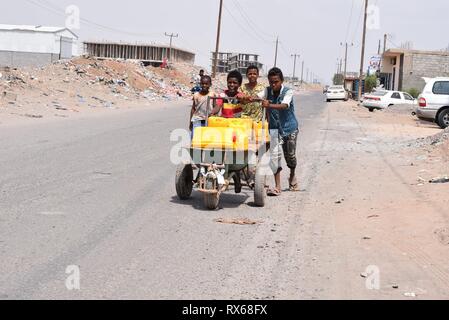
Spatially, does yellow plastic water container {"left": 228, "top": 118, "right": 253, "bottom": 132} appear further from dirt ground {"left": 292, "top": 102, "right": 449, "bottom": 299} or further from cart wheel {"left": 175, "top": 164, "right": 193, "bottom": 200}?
dirt ground {"left": 292, "top": 102, "right": 449, "bottom": 299}

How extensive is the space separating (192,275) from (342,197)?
14.8ft

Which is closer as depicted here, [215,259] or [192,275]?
[192,275]

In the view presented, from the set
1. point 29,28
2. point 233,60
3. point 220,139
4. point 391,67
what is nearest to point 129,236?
point 220,139

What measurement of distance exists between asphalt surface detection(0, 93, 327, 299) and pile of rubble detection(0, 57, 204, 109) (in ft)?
48.4

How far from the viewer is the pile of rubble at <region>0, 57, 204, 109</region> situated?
2708 centimetres

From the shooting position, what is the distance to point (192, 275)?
5.16 meters

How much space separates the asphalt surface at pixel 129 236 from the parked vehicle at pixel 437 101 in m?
13.9
